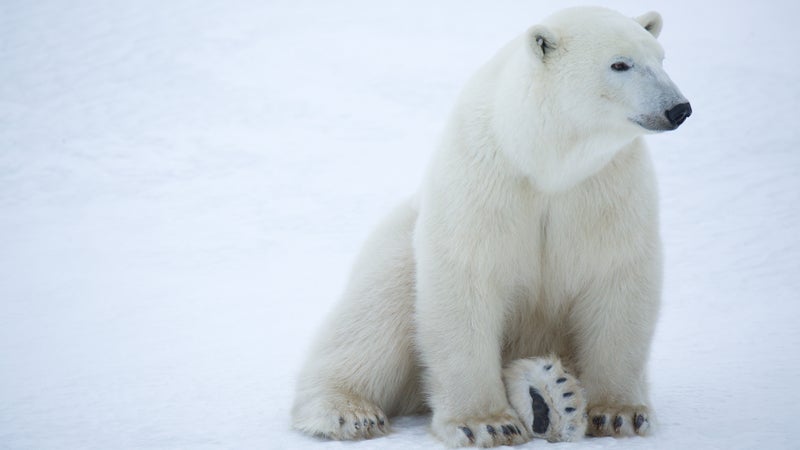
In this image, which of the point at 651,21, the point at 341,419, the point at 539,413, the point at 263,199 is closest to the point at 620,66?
the point at 651,21

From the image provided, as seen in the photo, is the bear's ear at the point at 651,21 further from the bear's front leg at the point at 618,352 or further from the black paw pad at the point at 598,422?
the black paw pad at the point at 598,422

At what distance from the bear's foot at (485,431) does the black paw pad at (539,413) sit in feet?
0.16

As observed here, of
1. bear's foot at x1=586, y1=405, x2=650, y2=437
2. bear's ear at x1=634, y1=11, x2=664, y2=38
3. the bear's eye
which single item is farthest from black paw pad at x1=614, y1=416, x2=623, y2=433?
bear's ear at x1=634, y1=11, x2=664, y2=38

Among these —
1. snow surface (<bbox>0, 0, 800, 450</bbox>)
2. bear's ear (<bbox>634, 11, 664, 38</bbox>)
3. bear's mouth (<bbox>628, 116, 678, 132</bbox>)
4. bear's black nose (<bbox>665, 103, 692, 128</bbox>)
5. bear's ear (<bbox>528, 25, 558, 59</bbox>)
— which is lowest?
snow surface (<bbox>0, 0, 800, 450</bbox>)

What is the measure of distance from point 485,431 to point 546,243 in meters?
0.75

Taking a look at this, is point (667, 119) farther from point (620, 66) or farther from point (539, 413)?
point (539, 413)

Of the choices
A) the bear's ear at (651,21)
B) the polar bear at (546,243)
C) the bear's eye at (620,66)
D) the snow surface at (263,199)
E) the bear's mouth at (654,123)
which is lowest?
the snow surface at (263,199)

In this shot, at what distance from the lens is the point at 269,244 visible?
839cm

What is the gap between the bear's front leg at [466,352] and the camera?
10.5 ft

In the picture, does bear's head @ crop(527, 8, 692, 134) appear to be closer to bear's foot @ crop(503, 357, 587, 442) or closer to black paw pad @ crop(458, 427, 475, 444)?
bear's foot @ crop(503, 357, 587, 442)

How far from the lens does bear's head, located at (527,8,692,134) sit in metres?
2.99

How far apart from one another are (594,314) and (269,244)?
18.0ft

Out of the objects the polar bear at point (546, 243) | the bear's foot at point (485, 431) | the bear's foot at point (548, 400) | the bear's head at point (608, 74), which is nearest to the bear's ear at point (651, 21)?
the polar bear at point (546, 243)

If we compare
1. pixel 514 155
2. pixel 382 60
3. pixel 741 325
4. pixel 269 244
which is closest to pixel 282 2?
pixel 382 60
